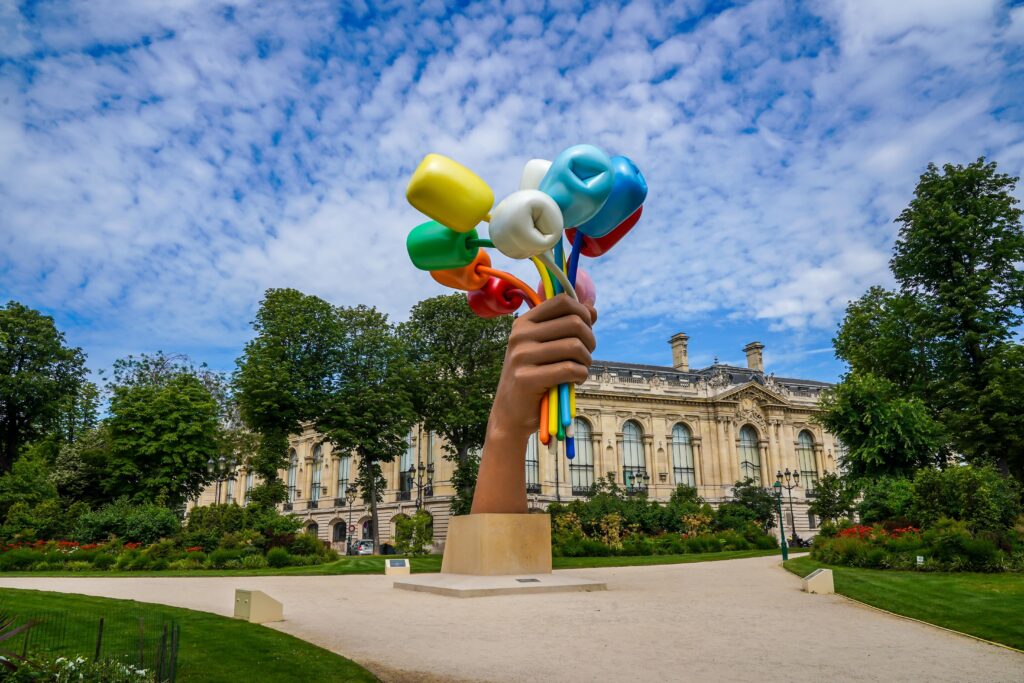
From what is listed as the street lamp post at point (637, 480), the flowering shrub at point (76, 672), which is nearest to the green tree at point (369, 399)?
the street lamp post at point (637, 480)

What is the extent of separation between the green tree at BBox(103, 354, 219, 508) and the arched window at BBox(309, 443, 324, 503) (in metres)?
17.2

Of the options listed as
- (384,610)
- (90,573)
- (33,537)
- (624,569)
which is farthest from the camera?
(33,537)

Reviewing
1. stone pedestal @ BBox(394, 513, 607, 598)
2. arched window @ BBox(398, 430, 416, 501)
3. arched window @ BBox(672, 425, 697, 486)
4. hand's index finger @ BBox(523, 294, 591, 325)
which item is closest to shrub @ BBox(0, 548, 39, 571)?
stone pedestal @ BBox(394, 513, 607, 598)

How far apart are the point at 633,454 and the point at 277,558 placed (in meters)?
32.1

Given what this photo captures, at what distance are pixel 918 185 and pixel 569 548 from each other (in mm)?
20836

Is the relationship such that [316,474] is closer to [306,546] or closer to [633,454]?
[633,454]

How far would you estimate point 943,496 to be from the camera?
63.0 ft

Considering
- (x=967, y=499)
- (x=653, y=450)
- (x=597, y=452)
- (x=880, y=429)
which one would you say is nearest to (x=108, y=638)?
(x=967, y=499)

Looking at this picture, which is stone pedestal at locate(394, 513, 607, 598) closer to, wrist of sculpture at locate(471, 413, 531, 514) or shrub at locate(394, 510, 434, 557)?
wrist of sculpture at locate(471, 413, 531, 514)

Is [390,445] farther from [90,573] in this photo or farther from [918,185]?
[918,185]

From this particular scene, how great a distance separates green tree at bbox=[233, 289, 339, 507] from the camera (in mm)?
31359

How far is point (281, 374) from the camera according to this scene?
103ft

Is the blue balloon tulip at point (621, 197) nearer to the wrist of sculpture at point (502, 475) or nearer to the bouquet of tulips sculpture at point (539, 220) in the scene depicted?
the bouquet of tulips sculpture at point (539, 220)

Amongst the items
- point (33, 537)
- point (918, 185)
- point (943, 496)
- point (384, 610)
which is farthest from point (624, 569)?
point (33, 537)
